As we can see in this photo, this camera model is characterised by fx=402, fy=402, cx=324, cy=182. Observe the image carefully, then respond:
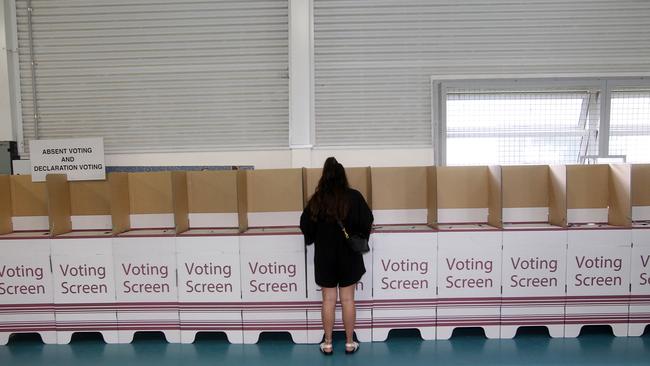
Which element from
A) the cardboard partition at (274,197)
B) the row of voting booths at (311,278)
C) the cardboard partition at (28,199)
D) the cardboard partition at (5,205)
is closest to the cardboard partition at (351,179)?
the cardboard partition at (274,197)

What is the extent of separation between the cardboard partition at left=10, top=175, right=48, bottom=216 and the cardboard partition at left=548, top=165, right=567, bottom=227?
4.76 metres

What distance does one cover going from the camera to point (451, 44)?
4.54 m

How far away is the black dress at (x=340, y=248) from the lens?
3049 mm

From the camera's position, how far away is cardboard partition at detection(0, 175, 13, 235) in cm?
377

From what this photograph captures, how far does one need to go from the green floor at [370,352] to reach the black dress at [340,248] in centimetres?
64

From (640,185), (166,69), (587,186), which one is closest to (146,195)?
(166,69)

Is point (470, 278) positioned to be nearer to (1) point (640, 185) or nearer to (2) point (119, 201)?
(1) point (640, 185)

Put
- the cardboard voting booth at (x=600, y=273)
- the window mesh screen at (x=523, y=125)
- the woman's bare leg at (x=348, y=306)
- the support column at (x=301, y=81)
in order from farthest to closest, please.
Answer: the window mesh screen at (x=523, y=125) → the support column at (x=301, y=81) → the cardboard voting booth at (x=600, y=273) → the woman's bare leg at (x=348, y=306)

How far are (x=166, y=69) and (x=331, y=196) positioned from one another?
9.14ft

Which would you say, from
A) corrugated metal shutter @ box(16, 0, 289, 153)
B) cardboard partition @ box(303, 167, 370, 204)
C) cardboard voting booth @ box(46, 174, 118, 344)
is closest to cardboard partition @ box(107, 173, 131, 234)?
cardboard voting booth @ box(46, 174, 118, 344)

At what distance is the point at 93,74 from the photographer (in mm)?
4598

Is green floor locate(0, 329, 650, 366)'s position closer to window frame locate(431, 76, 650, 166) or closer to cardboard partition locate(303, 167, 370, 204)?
cardboard partition locate(303, 167, 370, 204)

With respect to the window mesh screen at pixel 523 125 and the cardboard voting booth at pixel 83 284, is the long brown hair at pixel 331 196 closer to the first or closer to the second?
the cardboard voting booth at pixel 83 284

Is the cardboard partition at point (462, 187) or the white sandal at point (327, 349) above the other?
the cardboard partition at point (462, 187)
